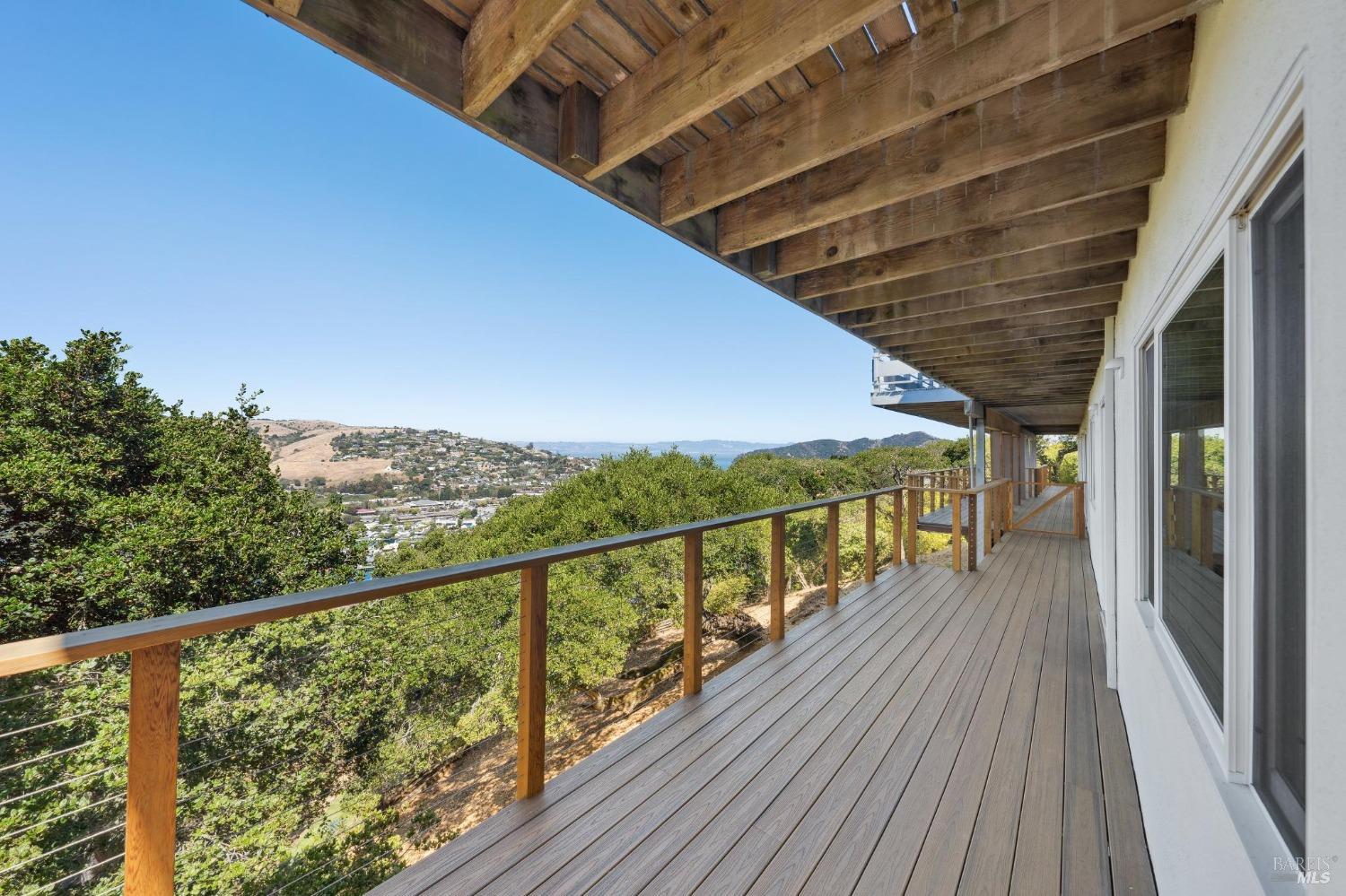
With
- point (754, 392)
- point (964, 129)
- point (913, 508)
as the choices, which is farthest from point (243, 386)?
point (754, 392)

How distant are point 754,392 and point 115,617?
3635cm

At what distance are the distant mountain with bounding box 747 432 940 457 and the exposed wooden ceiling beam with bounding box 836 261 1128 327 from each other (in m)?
17.0

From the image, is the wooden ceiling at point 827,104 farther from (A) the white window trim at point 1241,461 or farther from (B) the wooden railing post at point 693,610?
(B) the wooden railing post at point 693,610

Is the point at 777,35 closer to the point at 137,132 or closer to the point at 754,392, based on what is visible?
the point at 137,132

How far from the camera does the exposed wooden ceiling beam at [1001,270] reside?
251cm

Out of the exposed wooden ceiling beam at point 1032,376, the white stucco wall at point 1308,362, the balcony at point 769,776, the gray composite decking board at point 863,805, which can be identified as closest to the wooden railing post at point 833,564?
the balcony at point 769,776

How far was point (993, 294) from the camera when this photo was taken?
10.2ft

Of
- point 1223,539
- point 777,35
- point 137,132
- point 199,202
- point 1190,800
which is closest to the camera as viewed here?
point 1223,539

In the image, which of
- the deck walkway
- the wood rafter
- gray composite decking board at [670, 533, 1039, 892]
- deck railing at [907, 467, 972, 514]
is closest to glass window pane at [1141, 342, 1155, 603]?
gray composite decking board at [670, 533, 1039, 892]

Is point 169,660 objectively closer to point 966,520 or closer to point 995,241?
point 995,241

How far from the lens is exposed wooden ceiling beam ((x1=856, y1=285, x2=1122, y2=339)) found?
3084mm

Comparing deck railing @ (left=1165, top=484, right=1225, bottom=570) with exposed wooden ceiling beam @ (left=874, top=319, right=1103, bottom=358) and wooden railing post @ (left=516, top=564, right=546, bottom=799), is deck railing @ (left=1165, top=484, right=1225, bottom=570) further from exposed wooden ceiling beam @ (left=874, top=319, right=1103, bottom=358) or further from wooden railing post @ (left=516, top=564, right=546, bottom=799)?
exposed wooden ceiling beam @ (left=874, top=319, right=1103, bottom=358)

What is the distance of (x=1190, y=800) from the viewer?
47.6 inches

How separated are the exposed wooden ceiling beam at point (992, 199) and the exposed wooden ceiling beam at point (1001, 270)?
65 cm
